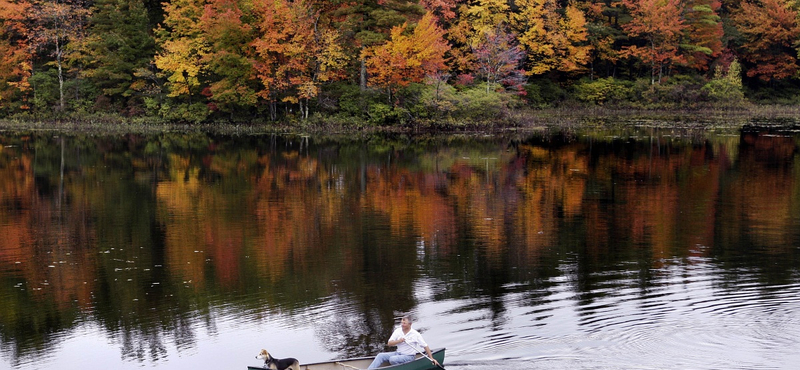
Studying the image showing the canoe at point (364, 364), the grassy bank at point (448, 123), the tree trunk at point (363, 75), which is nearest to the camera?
the canoe at point (364, 364)

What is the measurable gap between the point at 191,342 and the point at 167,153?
1128 inches

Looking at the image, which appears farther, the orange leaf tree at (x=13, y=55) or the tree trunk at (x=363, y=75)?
the orange leaf tree at (x=13, y=55)

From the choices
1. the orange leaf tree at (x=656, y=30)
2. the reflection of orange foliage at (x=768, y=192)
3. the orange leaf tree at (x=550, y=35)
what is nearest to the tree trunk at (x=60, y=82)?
the orange leaf tree at (x=550, y=35)

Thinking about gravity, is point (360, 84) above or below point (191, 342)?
above

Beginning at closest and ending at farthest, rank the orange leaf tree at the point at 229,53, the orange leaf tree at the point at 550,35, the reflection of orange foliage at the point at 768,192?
the reflection of orange foliage at the point at 768,192 < the orange leaf tree at the point at 229,53 < the orange leaf tree at the point at 550,35

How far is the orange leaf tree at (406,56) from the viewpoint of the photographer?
5006 cm

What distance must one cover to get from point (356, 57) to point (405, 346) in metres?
42.7

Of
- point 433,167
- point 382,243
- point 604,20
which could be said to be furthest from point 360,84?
point 382,243

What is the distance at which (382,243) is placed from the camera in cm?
1995

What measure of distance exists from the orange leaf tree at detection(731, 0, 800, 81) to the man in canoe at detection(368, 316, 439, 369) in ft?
228

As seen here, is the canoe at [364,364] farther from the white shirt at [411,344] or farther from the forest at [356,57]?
the forest at [356,57]

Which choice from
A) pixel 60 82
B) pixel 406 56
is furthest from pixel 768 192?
pixel 60 82

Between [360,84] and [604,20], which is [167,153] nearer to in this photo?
[360,84]

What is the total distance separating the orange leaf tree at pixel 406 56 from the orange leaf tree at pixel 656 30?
23.6m
